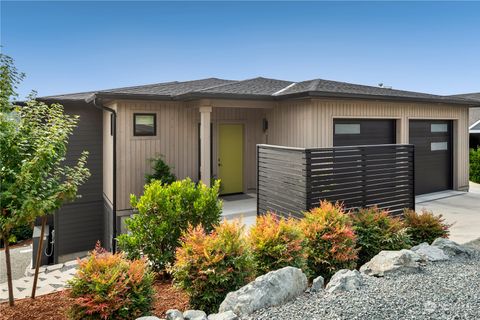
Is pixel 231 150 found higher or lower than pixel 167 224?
higher

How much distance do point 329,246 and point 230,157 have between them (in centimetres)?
696

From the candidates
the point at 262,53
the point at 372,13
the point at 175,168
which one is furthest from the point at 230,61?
the point at 175,168

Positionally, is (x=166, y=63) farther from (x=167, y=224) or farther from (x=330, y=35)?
(x=167, y=224)

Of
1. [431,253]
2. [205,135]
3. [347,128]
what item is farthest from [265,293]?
[347,128]

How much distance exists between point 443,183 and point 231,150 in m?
7.44

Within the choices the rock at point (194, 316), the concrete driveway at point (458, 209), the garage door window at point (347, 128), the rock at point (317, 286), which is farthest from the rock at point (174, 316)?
the garage door window at point (347, 128)

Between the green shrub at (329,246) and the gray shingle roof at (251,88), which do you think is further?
the gray shingle roof at (251,88)

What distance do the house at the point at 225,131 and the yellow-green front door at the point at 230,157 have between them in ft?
0.10

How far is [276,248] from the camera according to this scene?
3.98m

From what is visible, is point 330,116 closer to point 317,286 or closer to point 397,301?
point 317,286

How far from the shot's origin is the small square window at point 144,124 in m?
9.16

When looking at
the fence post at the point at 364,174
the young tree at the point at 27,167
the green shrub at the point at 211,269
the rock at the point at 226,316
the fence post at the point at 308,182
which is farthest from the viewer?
the fence post at the point at 364,174

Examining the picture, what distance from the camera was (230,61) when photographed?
2448 cm

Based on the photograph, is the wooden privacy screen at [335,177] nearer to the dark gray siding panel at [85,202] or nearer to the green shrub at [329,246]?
the green shrub at [329,246]
